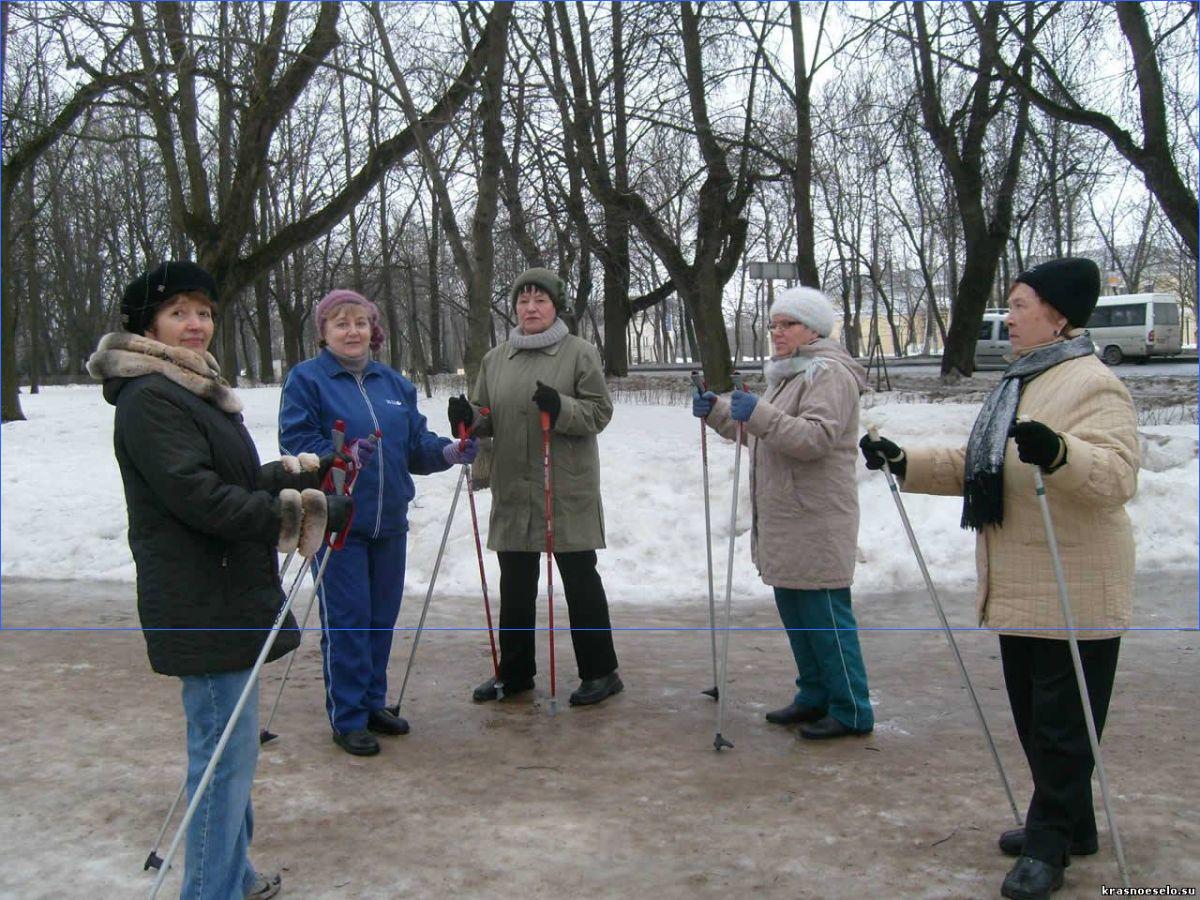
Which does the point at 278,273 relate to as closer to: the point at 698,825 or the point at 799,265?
the point at 799,265

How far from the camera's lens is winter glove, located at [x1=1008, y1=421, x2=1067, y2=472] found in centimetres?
264

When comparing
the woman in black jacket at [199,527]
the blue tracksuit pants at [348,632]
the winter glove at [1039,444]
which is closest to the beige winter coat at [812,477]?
the winter glove at [1039,444]

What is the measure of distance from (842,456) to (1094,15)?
8.97m

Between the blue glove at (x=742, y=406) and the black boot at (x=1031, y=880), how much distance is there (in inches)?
69.0

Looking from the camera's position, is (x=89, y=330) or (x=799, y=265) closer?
(x=799, y=265)

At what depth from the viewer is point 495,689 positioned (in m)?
4.78

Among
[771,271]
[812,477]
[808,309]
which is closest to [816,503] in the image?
[812,477]

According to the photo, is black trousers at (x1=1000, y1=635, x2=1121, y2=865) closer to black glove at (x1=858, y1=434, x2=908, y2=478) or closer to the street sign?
black glove at (x1=858, y1=434, x2=908, y2=478)

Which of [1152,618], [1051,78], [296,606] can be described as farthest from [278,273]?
[1152,618]

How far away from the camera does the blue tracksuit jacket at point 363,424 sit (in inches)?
160

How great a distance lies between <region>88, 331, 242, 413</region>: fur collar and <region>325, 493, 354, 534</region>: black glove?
1.29 ft

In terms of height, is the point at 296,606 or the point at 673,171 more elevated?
the point at 673,171

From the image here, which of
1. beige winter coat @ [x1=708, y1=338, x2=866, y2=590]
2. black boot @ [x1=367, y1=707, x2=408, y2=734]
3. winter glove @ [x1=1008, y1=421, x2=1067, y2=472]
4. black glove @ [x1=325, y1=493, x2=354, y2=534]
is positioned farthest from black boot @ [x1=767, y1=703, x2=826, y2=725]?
black glove @ [x1=325, y1=493, x2=354, y2=534]

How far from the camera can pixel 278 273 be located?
29.3 m
